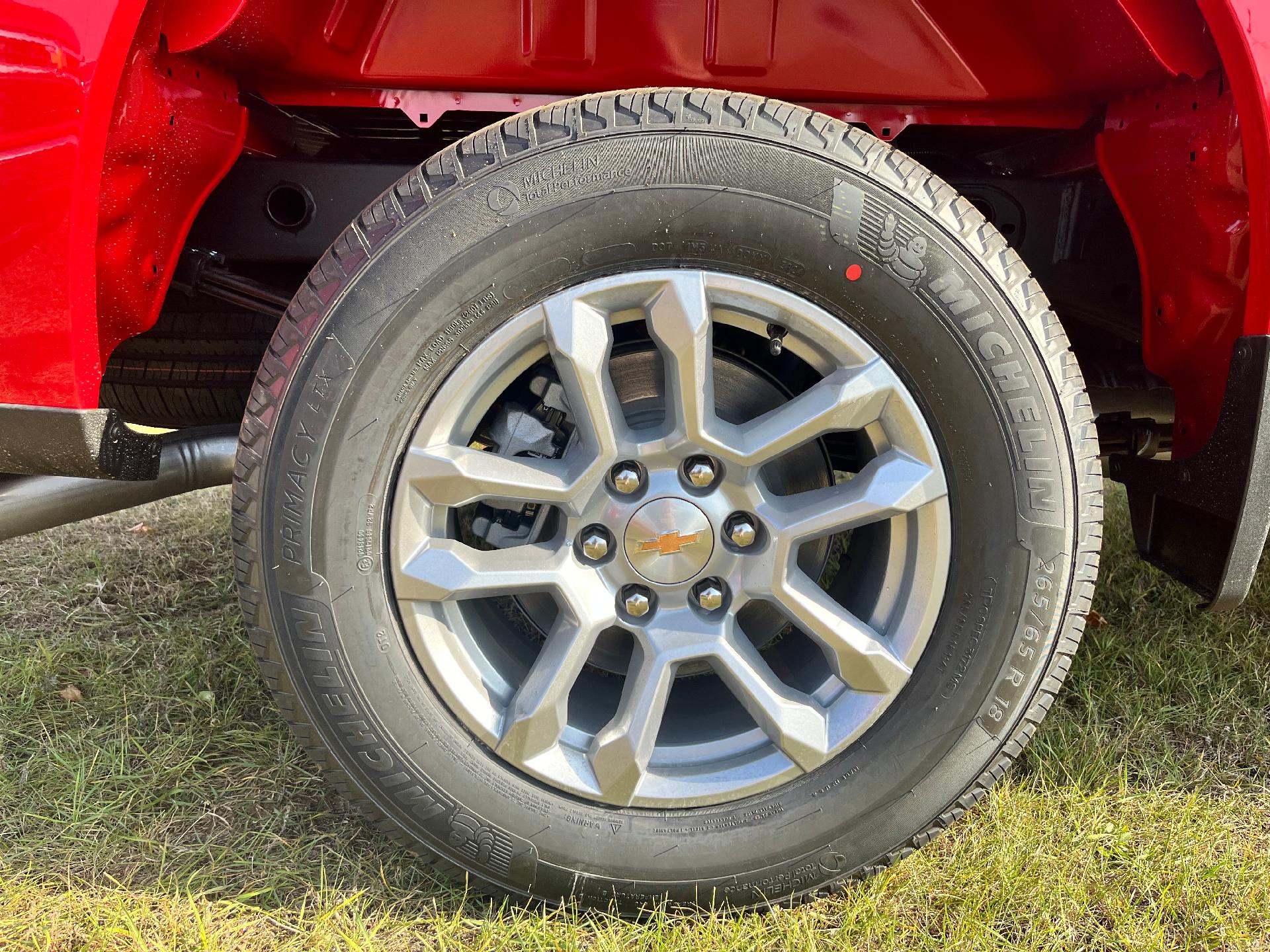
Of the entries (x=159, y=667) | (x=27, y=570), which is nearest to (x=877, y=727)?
(x=159, y=667)

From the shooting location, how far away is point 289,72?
4.96ft

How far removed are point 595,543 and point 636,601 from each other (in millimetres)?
129

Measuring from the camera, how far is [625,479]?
1.43 m

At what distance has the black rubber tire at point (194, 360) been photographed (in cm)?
208

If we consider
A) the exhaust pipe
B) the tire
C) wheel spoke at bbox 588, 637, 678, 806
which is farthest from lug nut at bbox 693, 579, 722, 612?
the exhaust pipe

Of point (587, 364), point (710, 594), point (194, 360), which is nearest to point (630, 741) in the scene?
point (710, 594)

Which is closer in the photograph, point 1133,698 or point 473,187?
point 473,187

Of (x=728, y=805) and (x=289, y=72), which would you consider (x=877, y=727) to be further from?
(x=289, y=72)

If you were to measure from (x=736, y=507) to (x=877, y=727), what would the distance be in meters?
0.46

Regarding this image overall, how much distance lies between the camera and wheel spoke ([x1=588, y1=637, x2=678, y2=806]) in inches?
56.2

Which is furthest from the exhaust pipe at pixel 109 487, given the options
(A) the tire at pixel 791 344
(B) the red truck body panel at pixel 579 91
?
(A) the tire at pixel 791 344

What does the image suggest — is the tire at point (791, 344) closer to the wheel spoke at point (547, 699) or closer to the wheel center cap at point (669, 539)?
the wheel spoke at point (547, 699)

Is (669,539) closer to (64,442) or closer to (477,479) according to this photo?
(477,479)

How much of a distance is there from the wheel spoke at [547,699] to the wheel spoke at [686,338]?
42cm
